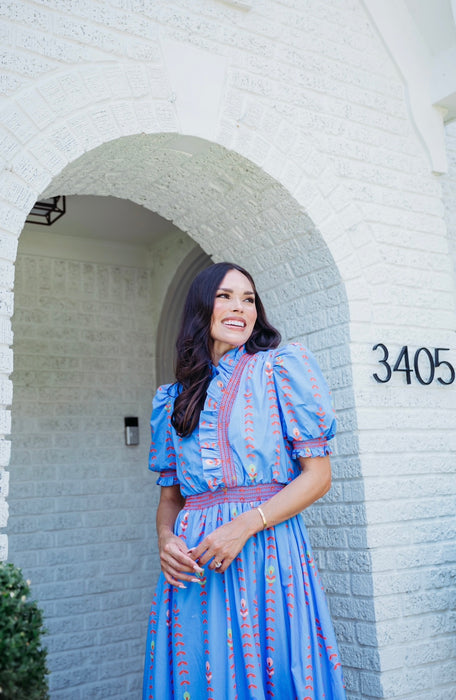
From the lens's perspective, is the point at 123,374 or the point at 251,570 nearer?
the point at 251,570

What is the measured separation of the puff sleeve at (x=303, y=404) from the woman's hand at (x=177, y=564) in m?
0.43

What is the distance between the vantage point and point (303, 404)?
2104 mm

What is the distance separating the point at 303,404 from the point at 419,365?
4.17ft

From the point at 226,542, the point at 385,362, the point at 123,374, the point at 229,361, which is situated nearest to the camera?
the point at 226,542

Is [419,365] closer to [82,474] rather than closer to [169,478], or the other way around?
[169,478]

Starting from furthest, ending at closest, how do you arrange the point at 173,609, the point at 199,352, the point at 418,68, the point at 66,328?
1. the point at 66,328
2. the point at 418,68
3. the point at 199,352
4. the point at 173,609

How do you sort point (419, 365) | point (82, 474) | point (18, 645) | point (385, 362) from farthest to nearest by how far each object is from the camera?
point (82, 474) → point (419, 365) → point (385, 362) → point (18, 645)

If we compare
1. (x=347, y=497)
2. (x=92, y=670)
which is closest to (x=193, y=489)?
(x=347, y=497)

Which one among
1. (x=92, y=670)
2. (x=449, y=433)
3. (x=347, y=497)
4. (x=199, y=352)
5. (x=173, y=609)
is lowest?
(x=92, y=670)

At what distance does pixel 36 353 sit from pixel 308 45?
2528 mm

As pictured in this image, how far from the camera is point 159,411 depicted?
2.36m

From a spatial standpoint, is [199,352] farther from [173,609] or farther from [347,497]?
[347,497]

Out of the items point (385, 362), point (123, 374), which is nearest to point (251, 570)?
point (385, 362)

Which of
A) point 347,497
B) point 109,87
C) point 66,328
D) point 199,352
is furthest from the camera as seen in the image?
point 66,328
